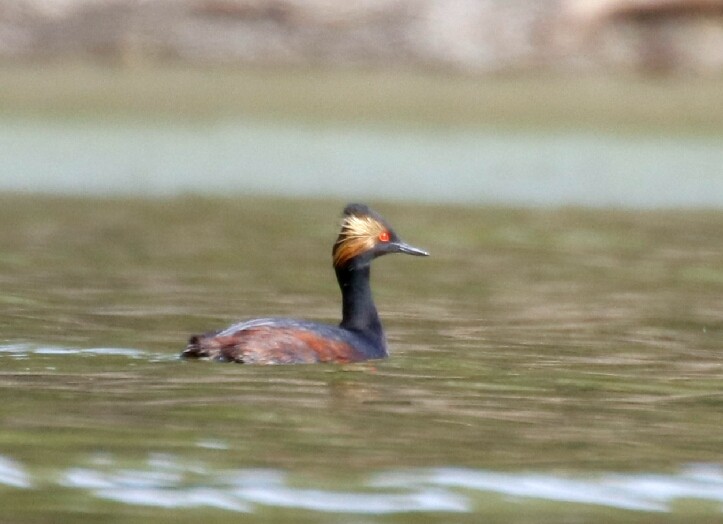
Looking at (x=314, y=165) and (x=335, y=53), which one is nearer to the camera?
(x=314, y=165)

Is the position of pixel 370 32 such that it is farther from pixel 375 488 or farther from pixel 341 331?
pixel 375 488

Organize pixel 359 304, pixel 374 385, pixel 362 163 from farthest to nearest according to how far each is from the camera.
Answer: pixel 362 163 < pixel 359 304 < pixel 374 385

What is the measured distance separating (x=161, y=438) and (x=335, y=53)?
16.1 m

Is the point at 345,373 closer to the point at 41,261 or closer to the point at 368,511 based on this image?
the point at 368,511

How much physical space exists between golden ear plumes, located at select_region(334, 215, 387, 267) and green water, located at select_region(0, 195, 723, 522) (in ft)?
1.90

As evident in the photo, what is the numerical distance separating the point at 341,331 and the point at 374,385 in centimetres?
74

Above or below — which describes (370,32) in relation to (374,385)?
above

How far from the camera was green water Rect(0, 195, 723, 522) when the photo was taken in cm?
698

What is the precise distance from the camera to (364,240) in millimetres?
10352

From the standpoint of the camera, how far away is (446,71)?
2341 cm

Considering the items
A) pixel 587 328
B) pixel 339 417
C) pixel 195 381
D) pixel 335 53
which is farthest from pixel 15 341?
pixel 335 53

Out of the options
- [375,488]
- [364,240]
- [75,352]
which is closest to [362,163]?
[364,240]

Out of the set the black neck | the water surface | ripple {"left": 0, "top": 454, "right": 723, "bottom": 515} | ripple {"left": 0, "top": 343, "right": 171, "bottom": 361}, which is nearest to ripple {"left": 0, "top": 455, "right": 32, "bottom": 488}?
ripple {"left": 0, "top": 454, "right": 723, "bottom": 515}

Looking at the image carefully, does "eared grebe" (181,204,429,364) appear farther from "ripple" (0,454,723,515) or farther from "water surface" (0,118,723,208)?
"water surface" (0,118,723,208)
